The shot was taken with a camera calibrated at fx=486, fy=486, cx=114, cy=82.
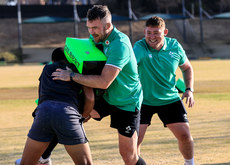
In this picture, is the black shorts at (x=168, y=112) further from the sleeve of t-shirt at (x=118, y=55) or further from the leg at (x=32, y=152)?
the leg at (x=32, y=152)

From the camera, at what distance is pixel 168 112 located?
637cm

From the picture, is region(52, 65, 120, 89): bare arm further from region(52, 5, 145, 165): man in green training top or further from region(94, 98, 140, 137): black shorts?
region(94, 98, 140, 137): black shorts

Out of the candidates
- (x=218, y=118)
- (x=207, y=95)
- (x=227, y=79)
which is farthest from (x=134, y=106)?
(x=227, y=79)

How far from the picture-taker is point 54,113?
4551 mm

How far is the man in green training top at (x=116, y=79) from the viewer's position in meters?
4.71

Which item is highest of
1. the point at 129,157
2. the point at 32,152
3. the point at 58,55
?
the point at 58,55

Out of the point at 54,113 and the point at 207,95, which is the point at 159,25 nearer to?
the point at 54,113

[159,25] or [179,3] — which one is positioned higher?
[159,25]

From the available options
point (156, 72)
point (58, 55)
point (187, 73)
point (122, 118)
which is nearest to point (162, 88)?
point (156, 72)

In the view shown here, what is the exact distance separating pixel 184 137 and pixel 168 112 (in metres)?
0.39

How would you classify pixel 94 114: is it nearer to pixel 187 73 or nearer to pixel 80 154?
pixel 80 154

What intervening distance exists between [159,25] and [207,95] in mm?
10377

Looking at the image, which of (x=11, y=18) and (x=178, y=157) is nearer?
(x=178, y=157)

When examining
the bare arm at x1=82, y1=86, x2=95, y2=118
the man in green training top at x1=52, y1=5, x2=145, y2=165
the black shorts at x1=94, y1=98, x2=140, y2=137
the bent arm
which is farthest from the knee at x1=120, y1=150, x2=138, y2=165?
the bent arm
